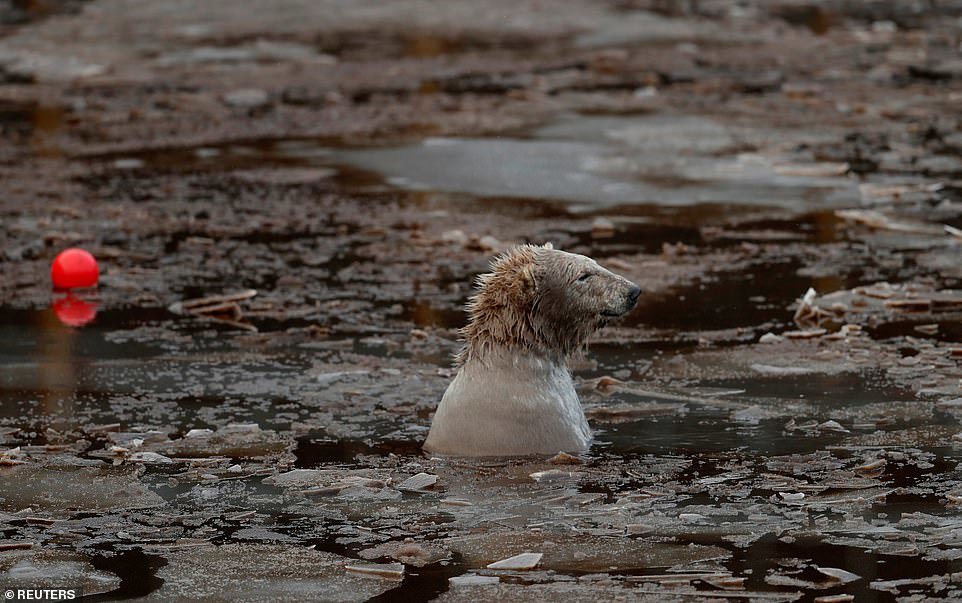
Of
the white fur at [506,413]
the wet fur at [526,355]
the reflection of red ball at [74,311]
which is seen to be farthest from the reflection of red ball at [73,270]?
the white fur at [506,413]

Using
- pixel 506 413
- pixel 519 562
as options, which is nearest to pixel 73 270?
pixel 506 413

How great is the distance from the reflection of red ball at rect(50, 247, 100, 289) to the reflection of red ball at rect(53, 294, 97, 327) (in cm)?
14

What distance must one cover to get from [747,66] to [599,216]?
910 cm

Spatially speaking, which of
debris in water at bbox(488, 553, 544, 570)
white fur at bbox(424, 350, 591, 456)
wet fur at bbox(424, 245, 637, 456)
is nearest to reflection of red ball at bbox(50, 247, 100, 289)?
wet fur at bbox(424, 245, 637, 456)

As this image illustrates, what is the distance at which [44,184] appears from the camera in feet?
53.9

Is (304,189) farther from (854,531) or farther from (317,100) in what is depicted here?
(854,531)

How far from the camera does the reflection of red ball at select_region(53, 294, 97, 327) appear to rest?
38.1 ft

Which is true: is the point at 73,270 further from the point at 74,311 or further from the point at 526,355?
the point at 526,355

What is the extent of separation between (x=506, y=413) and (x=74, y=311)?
4631mm

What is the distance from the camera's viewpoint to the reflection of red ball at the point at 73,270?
486 inches

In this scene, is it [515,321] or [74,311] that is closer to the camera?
[515,321]

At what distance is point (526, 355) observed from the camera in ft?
28.0

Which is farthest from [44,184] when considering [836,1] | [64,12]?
[836,1]

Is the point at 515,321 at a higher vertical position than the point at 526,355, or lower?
higher
